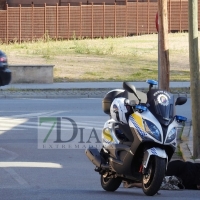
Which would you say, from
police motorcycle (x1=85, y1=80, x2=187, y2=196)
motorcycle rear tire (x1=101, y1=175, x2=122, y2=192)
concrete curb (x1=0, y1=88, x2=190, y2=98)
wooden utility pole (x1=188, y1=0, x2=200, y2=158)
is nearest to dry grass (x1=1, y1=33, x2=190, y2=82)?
concrete curb (x1=0, y1=88, x2=190, y2=98)

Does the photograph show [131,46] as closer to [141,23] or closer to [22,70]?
[141,23]

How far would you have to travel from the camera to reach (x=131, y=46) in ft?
121

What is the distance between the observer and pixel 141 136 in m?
7.27

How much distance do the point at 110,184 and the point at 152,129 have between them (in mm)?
1307

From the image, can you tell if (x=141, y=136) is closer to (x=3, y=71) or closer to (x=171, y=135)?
(x=171, y=135)

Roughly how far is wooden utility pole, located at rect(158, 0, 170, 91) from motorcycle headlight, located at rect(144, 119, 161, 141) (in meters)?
8.44

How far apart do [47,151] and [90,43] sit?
26959mm

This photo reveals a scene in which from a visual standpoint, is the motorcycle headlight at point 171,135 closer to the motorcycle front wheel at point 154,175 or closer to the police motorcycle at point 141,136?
the police motorcycle at point 141,136

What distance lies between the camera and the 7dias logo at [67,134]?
12773 mm

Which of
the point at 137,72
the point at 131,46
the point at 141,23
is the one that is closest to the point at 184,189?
the point at 137,72

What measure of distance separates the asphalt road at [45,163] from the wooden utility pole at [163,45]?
4.27ft

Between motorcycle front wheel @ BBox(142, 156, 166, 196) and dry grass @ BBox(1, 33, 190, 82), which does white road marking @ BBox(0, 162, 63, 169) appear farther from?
dry grass @ BBox(1, 33, 190, 82)

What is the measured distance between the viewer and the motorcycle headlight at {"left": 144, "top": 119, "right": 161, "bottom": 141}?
7203mm

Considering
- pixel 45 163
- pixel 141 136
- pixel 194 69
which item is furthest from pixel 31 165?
pixel 141 136
